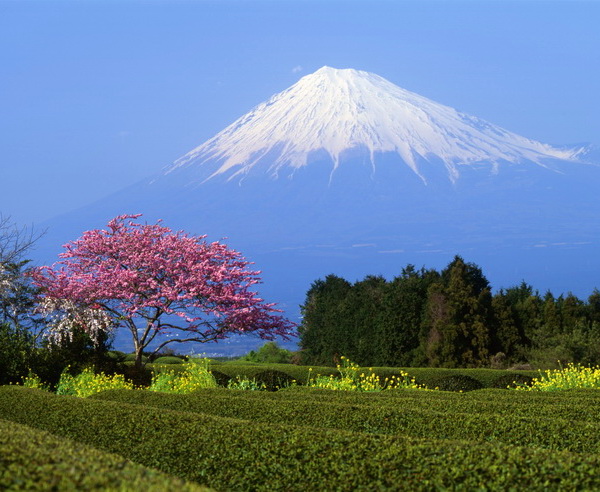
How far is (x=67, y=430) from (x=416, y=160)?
537 feet

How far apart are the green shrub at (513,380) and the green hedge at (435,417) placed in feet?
21.4

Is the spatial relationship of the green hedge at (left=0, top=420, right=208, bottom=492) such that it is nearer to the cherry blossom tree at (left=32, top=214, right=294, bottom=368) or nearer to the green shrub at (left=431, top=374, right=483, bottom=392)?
the green shrub at (left=431, top=374, right=483, bottom=392)

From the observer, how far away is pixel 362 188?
521 feet

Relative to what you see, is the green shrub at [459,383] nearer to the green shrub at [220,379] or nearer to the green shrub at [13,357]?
the green shrub at [220,379]

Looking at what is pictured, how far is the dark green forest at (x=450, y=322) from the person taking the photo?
26.3m

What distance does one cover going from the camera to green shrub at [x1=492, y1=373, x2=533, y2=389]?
776 inches

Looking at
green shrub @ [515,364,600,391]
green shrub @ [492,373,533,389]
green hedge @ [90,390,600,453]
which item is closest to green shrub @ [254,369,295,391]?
green shrub @ [492,373,533,389]

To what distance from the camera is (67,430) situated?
1126cm

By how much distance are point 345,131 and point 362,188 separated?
54.2 feet

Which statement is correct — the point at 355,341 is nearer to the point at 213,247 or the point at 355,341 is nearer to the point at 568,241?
the point at 213,247

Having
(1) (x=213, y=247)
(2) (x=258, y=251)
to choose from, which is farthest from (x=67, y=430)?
(2) (x=258, y=251)

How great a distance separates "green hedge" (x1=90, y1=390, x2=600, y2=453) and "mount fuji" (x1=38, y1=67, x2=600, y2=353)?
12051 cm

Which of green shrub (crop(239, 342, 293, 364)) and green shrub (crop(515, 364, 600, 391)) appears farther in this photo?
green shrub (crop(239, 342, 293, 364))

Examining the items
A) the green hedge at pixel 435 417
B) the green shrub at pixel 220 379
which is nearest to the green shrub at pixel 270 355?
the green shrub at pixel 220 379
